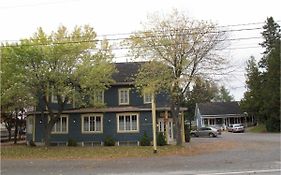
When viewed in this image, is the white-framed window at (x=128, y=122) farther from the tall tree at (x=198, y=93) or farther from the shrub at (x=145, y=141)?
the tall tree at (x=198, y=93)

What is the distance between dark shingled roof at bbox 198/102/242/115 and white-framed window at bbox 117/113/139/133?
151 ft

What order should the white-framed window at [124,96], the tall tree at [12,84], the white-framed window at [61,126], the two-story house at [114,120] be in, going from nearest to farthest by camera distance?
the tall tree at [12,84] < the two-story house at [114,120] < the white-framed window at [61,126] < the white-framed window at [124,96]

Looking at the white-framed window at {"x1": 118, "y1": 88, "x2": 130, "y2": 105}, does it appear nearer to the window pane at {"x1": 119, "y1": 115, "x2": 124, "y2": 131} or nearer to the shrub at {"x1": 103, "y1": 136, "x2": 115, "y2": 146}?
the window pane at {"x1": 119, "y1": 115, "x2": 124, "y2": 131}

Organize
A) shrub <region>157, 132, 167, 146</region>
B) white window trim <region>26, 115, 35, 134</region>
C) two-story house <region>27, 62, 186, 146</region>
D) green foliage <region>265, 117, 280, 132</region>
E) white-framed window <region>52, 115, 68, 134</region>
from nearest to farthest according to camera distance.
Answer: shrub <region>157, 132, 167, 146</region>
two-story house <region>27, 62, 186, 146</region>
white-framed window <region>52, 115, 68, 134</region>
white window trim <region>26, 115, 35, 134</region>
green foliage <region>265, 117, 280, 132</region>

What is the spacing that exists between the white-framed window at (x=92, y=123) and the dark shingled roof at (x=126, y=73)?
3854 mm

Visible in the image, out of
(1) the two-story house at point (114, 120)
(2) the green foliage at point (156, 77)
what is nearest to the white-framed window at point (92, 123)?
(1) the two-story house at point (114, 120)

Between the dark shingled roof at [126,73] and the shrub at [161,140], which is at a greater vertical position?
the dark shingled roof at [126,73]

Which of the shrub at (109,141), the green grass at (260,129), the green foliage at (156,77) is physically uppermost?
the green foliage at (156,77)

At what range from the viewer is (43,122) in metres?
36.7

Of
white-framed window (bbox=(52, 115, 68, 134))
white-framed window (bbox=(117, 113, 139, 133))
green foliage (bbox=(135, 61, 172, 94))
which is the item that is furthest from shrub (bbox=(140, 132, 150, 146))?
white-framed window (bbox=(52, 115, 68, 134))

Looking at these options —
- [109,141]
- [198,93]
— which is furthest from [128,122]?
[198,93]

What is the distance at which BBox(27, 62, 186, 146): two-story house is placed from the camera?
3588cm

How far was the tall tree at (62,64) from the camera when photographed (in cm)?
2941

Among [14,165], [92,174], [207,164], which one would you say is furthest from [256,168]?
[14,165]
